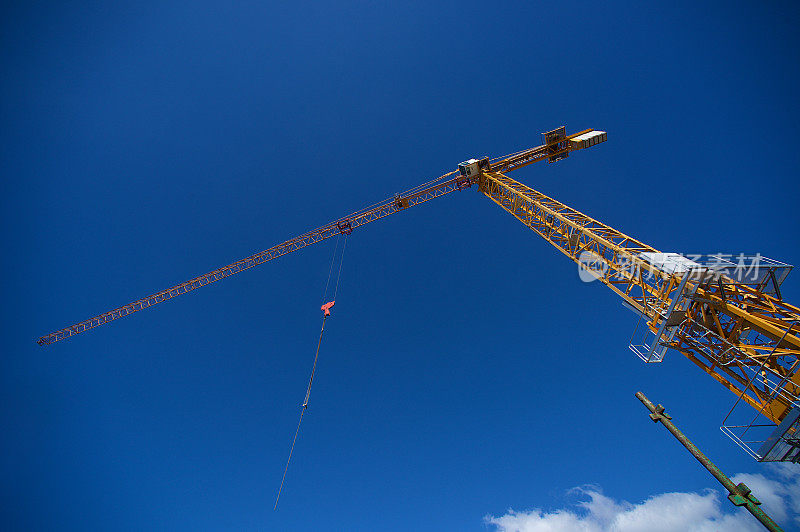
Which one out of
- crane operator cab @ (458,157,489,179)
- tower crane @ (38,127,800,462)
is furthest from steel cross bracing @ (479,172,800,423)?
crane operator cab @ (458,157,489,179)

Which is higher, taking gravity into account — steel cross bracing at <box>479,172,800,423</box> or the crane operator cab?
the crane operator cab

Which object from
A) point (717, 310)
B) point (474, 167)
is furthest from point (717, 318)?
point (474, 167)

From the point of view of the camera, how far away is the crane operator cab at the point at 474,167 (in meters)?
25.9

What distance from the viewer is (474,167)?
26.0m

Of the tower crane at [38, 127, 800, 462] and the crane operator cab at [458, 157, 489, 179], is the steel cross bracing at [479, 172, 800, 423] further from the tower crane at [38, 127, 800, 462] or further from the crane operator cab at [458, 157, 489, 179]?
the crane operator cab at [458, 157, 489, 179]

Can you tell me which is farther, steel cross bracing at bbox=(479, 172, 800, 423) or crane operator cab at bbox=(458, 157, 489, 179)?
crane operator cab at bbox=(458, 157, 489, 179)

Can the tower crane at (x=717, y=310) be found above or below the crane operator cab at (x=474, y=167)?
below

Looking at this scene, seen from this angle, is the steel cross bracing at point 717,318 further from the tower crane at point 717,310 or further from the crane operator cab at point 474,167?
the crane operator cab at point 474,167

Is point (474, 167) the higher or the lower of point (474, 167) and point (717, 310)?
the higher

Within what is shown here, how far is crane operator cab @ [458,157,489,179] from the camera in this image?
25906 millimetres

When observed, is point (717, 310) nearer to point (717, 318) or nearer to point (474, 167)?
point (717, 318)

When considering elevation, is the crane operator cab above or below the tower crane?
above

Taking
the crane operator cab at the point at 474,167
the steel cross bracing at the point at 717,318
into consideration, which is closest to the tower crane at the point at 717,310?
the steel cross bracing at the point at 717,318

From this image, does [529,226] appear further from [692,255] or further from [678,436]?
[678,436]
